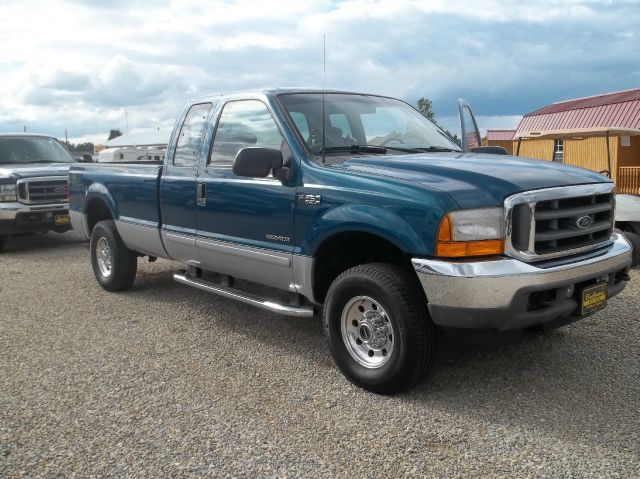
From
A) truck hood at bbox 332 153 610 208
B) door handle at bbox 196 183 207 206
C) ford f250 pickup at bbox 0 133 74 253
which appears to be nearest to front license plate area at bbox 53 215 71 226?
ford f250 pickup at bbox 0 133 74 253

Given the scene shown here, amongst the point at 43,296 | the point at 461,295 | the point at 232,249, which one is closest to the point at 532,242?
the point at 461,295

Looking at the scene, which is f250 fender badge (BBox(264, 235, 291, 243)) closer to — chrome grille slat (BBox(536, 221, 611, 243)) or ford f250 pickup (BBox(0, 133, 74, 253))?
chrome grille slat (BBox(536, 221, 611, 243))

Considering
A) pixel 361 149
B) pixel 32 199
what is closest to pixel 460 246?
pixel 361 149

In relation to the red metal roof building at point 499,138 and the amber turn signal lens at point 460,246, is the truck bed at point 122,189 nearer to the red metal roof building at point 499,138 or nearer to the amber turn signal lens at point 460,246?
Answer: the amber turn signal lens at point 460,246

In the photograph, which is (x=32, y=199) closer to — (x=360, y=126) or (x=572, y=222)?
(x=360, y=126)

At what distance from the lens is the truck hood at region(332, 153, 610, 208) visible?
3459 millimetres

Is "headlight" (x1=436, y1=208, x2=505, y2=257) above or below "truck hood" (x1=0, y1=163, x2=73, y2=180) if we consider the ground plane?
below

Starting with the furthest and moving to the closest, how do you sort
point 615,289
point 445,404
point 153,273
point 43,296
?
1. point 153,273
2. point 43,296
3. point 615,289
4. point 445,404

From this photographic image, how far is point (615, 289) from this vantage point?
13.2 ft

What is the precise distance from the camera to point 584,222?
3818mm

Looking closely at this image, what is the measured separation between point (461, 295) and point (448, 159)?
1119mm

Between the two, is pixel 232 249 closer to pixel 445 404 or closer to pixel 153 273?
pixel 445 404

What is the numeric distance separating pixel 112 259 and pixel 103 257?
0.40m

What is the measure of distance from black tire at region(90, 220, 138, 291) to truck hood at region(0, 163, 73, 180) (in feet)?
12.7
